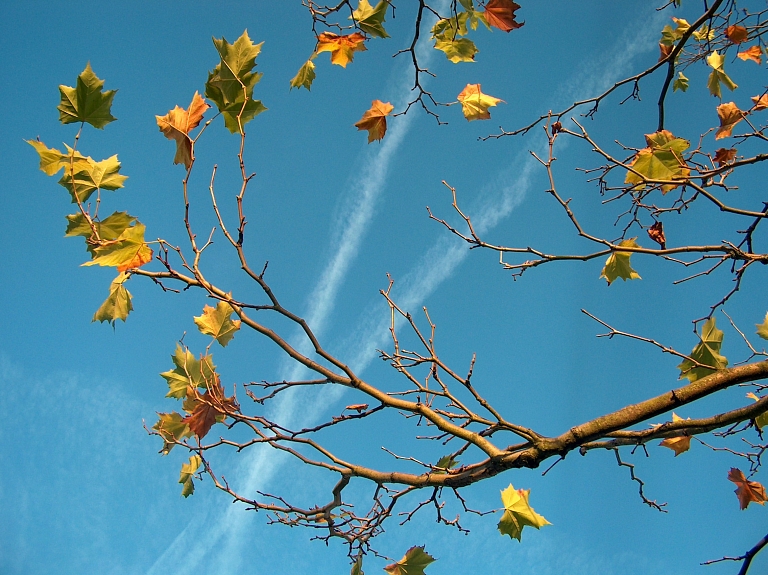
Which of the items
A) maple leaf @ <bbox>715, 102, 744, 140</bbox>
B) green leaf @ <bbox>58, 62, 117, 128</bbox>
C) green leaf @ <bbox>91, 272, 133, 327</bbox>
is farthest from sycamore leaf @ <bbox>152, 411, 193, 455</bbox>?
maple leaf @ <bbox>715, 102, 744, 140</bbox>

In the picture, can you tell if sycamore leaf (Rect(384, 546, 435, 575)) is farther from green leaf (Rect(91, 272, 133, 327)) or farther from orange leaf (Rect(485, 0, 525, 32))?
orange leaf (Rect(485, 0, 525, 32))

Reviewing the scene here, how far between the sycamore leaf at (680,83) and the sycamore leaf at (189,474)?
4.30 m

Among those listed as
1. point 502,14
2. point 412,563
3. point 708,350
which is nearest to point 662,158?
point 708,350

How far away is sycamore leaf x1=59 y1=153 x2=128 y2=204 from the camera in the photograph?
6.92 ft

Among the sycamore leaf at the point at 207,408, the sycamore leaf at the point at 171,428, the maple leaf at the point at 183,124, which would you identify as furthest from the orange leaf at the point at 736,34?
the sycamore leaf at the point at 171,428

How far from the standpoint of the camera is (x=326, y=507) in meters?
2.85

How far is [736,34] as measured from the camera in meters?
3.73

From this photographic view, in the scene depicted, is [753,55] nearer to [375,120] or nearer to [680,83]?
[680,83]

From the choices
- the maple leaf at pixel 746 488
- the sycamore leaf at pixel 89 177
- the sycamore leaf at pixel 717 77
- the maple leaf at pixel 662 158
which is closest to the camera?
the sycamore leaf at pixel 89 177

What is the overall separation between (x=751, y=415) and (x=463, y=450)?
130 cm

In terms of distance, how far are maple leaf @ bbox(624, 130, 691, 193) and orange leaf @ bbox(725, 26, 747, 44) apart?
5.92ft

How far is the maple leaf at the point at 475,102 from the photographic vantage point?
10.2 ft

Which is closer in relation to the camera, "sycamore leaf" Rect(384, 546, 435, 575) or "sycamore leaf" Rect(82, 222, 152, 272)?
"sycamore leaf" Rect(82, 222, 152, 272)

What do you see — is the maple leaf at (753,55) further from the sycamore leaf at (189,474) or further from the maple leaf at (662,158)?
the sycamore leaf at (189,474)
